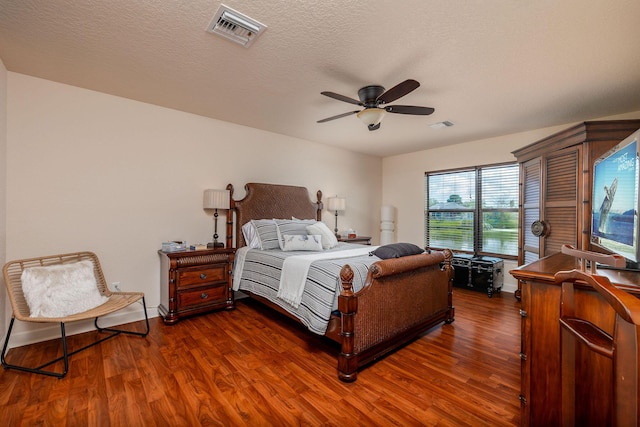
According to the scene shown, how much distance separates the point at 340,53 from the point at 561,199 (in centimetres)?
299

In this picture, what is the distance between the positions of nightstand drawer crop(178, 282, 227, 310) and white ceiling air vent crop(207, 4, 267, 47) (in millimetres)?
2570

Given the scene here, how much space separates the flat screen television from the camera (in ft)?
4.60

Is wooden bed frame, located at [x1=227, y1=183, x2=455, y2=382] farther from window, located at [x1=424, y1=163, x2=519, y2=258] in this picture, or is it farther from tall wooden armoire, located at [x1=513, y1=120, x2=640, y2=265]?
window, located at [x1=424, y1=163, x2=519, y2=258]

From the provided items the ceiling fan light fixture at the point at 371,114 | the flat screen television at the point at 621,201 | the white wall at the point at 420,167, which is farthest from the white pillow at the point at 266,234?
the flat screen television at the point at 621,201

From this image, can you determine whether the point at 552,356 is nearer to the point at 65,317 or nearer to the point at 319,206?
the point at 65,317

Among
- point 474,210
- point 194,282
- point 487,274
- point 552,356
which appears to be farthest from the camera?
point 474,210

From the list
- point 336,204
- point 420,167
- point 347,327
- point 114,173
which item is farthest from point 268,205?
point 420,167

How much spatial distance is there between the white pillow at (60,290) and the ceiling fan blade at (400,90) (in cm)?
308

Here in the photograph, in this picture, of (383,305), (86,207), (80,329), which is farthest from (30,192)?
(383,305)

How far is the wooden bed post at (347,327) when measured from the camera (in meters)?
2.07

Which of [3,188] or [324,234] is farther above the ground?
[3,188]

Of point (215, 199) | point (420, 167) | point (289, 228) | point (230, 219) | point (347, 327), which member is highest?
point (420, 167)

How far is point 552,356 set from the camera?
1.35 m

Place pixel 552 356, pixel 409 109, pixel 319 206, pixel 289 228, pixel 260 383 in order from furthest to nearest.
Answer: pixel 319 206 → pixel 289 228 → pixel 409 109 → pixel 260 383 → pixel 552 356
